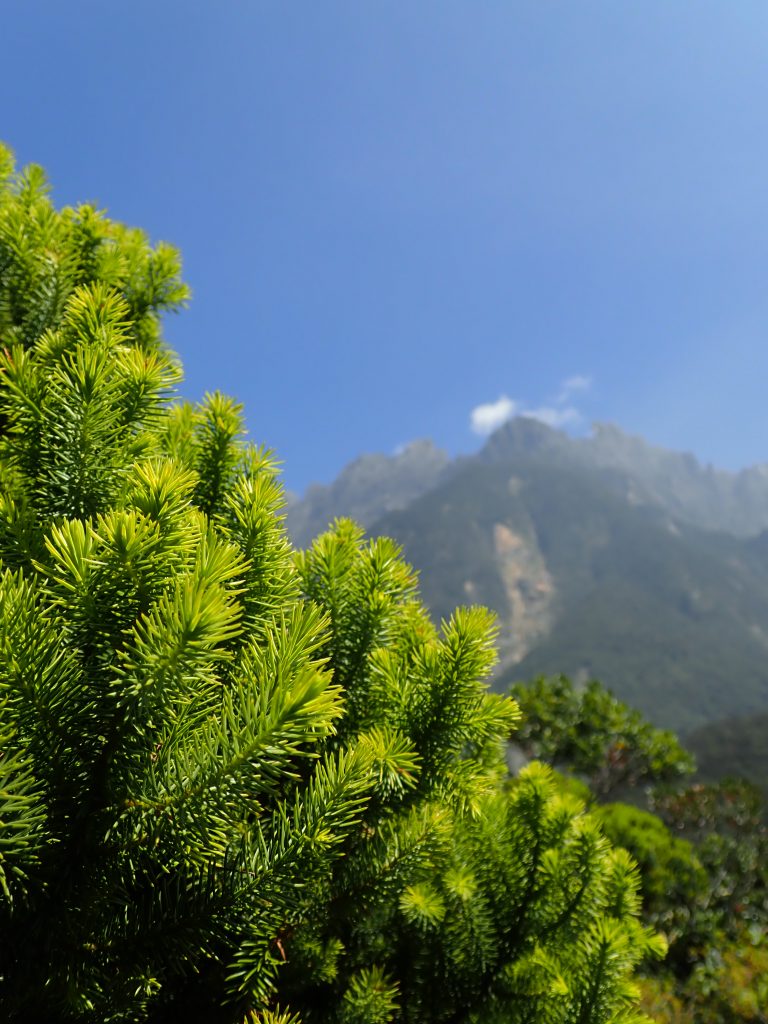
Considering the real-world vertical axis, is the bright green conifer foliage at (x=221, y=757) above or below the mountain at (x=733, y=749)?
above

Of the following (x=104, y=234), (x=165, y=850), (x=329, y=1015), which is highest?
(x=104, y=234)

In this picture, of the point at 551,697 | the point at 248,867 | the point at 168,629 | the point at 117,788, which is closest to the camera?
the point at 168,629

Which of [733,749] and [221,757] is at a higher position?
[221,757]

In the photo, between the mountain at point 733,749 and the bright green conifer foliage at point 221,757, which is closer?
the bright green conifer foliage at point 221,757

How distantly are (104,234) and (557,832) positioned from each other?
339cm

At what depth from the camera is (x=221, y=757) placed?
956 mm

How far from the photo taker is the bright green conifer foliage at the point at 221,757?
0.97 meters

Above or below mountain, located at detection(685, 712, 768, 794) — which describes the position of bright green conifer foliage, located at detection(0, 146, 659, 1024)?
above

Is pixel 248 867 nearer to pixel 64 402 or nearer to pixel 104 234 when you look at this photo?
pixel 64 402

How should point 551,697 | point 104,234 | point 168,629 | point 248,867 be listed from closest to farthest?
point 168,629 → point 248,867 → point 104,234 → point 551,697

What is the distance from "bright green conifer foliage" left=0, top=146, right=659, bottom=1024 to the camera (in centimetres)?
97

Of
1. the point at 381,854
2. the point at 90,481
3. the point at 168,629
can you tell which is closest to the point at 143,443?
the point at 90,481

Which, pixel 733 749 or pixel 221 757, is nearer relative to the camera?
pixel 221 757

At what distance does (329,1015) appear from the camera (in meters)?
1.96
